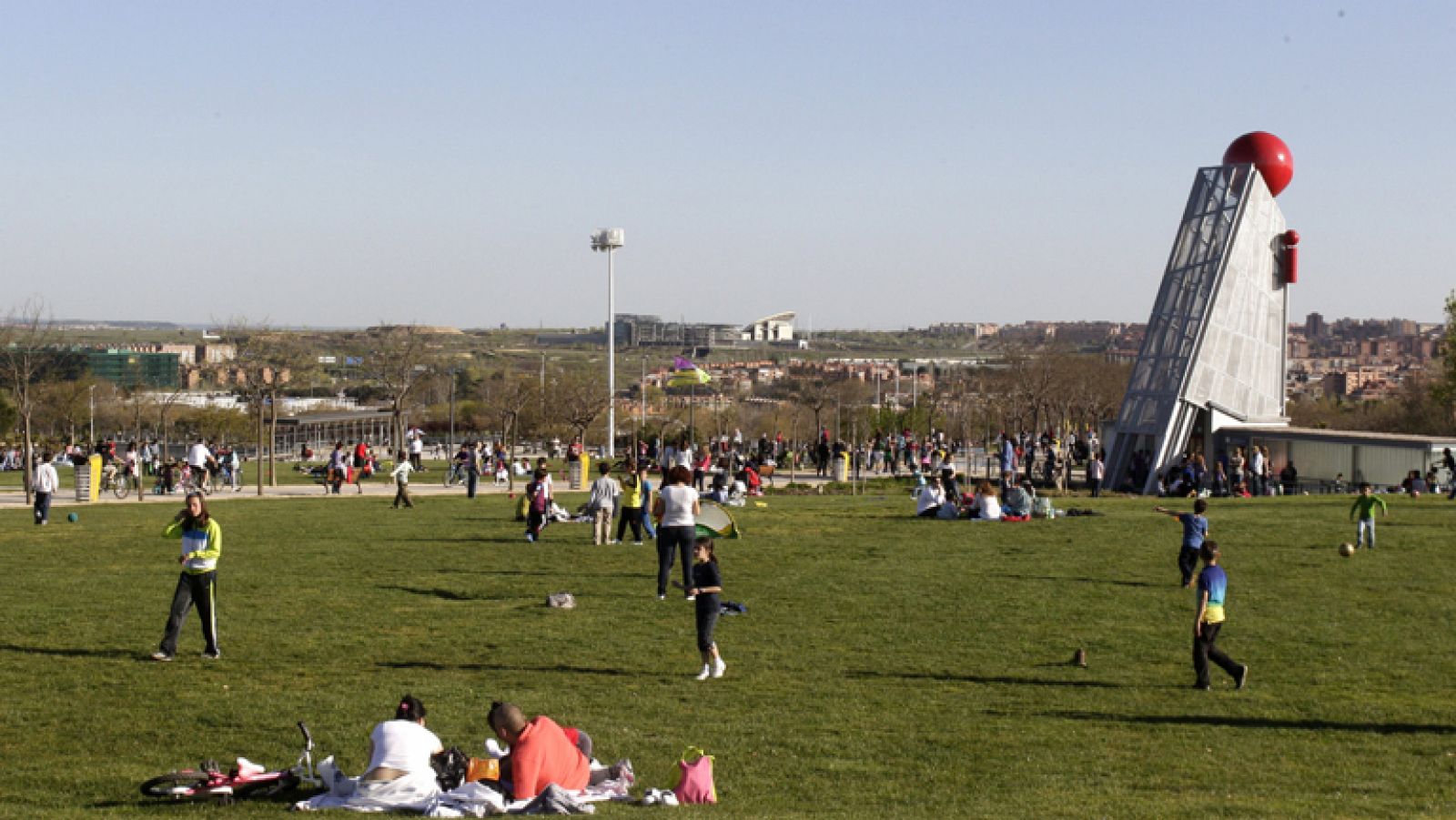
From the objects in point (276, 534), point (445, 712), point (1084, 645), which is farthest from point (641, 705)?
point (276, 534)

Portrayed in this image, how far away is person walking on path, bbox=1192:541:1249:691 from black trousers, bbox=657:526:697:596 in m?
→ 6.47

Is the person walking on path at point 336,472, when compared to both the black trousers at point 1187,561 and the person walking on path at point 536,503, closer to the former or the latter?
the person walking on path at point 536,503

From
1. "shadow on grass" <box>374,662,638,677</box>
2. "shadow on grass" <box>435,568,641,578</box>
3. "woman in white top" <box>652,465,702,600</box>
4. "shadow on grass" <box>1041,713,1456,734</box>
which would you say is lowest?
"shadow on grass" <box>1041,713,1456,734</box>

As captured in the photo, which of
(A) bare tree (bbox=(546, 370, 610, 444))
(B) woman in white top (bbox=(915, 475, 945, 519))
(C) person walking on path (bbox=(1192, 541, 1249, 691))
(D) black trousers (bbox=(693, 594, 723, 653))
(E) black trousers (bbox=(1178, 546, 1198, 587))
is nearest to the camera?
(D) black trousers (bbox=(693, 594, 723, 653))

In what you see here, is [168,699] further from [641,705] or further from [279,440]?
[279,440]

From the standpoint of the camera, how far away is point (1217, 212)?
52.1 m

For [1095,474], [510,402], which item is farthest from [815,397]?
[1095,474]

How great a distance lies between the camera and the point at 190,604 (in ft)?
49.6

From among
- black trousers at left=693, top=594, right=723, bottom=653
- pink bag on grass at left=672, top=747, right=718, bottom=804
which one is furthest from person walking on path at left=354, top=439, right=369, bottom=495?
pink bag on grass at left=672, top=747, right=718, bottom=804

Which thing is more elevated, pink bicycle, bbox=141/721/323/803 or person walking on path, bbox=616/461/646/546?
person walking on path, bbox=616/461/646/546

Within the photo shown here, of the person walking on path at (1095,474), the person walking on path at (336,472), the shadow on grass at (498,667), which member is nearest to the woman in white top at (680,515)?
the shadow on grass at (498,667)

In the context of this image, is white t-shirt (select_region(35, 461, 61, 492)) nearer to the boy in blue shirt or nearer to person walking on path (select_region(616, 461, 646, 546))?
person walking on path (select_region(616, 461, 646, 546))

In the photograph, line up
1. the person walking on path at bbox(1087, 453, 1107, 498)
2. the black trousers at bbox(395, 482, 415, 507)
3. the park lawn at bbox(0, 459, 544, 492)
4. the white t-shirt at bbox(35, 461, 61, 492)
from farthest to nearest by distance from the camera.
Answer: the park lawn at bbox(0, 459, 544, 492)
the person walking on path at bbox(1087, 453, 1107, 498)
the black trousers at bbox(395, 482, 415, 507)
the white t-shirt at bbox(35, 461, 61, 492)

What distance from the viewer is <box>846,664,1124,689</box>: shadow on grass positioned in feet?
48.4
